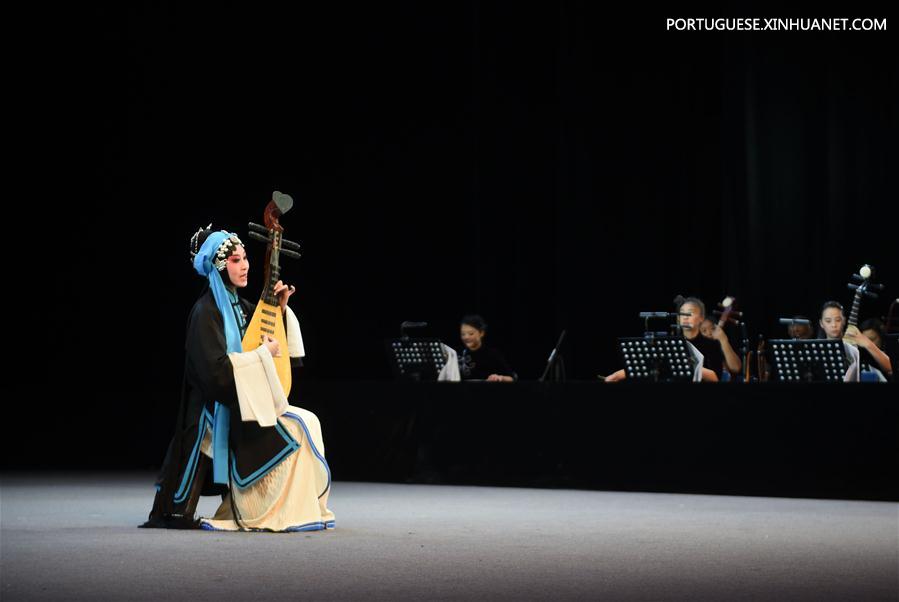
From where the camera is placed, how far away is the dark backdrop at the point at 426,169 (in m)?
11.4

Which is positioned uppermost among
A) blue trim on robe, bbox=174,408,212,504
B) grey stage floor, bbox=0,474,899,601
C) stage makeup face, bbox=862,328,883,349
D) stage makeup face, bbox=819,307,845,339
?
stage makeup face, bbox=819,307,845,339

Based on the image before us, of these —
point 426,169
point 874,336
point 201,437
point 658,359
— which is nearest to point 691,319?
point 658,359

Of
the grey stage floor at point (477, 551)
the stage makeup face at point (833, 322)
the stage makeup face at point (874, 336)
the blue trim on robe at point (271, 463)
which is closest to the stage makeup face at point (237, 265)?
the blue trim on robe at point (271, 463)

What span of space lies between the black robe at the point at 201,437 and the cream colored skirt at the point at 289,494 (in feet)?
0.21

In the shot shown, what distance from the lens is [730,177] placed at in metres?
11.5

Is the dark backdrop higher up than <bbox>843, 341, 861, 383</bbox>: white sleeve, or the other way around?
the dark backdrop

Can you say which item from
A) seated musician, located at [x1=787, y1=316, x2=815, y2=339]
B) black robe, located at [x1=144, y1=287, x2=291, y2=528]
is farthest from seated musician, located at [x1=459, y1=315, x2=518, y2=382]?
black robe, located at [x1=144, y1=287, x2=291, y2=528]

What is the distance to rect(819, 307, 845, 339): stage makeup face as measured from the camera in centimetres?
971

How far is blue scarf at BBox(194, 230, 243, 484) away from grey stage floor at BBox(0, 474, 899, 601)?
32 cm

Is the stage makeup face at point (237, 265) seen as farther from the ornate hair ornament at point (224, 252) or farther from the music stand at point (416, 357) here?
the music stand at point (416, 357)

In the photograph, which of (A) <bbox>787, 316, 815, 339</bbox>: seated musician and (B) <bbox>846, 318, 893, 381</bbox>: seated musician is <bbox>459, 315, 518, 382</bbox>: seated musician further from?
(B) <bbox>846, 318, 893, 381</bbox>: seated musician

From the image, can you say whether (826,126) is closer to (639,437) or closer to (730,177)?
(730,177)

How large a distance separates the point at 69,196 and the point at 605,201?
13.9 ft

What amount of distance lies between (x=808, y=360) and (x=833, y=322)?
0.95 metres
